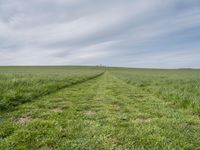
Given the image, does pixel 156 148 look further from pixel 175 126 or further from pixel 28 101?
pixel 28 101

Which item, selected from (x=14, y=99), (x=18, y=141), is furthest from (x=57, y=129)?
(x=14, y=99)

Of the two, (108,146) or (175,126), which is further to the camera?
(175,126)

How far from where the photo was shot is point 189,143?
5.89m

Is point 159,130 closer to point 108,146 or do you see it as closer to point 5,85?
point 108,146

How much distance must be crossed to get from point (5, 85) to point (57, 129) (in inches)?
382

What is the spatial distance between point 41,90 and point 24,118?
800cm

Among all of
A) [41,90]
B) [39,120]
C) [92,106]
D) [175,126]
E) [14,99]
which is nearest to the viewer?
[175,126]

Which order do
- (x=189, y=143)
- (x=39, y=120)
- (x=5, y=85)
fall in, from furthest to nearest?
(x=5, y=85) < (x=39, y=120) < (x=189, y=143)

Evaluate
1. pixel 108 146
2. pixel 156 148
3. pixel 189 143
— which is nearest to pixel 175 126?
pixel 189 143

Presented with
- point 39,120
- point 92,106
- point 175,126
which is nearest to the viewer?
point 175,126

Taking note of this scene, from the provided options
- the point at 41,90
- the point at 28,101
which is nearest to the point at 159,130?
the point at 28,101

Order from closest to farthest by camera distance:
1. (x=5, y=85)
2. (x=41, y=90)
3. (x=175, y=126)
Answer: (x=175, y=126), (x=5, y=85), (x=41, y=90)

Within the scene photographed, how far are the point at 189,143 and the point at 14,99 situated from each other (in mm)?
9422

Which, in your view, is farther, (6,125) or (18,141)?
(6,125)
